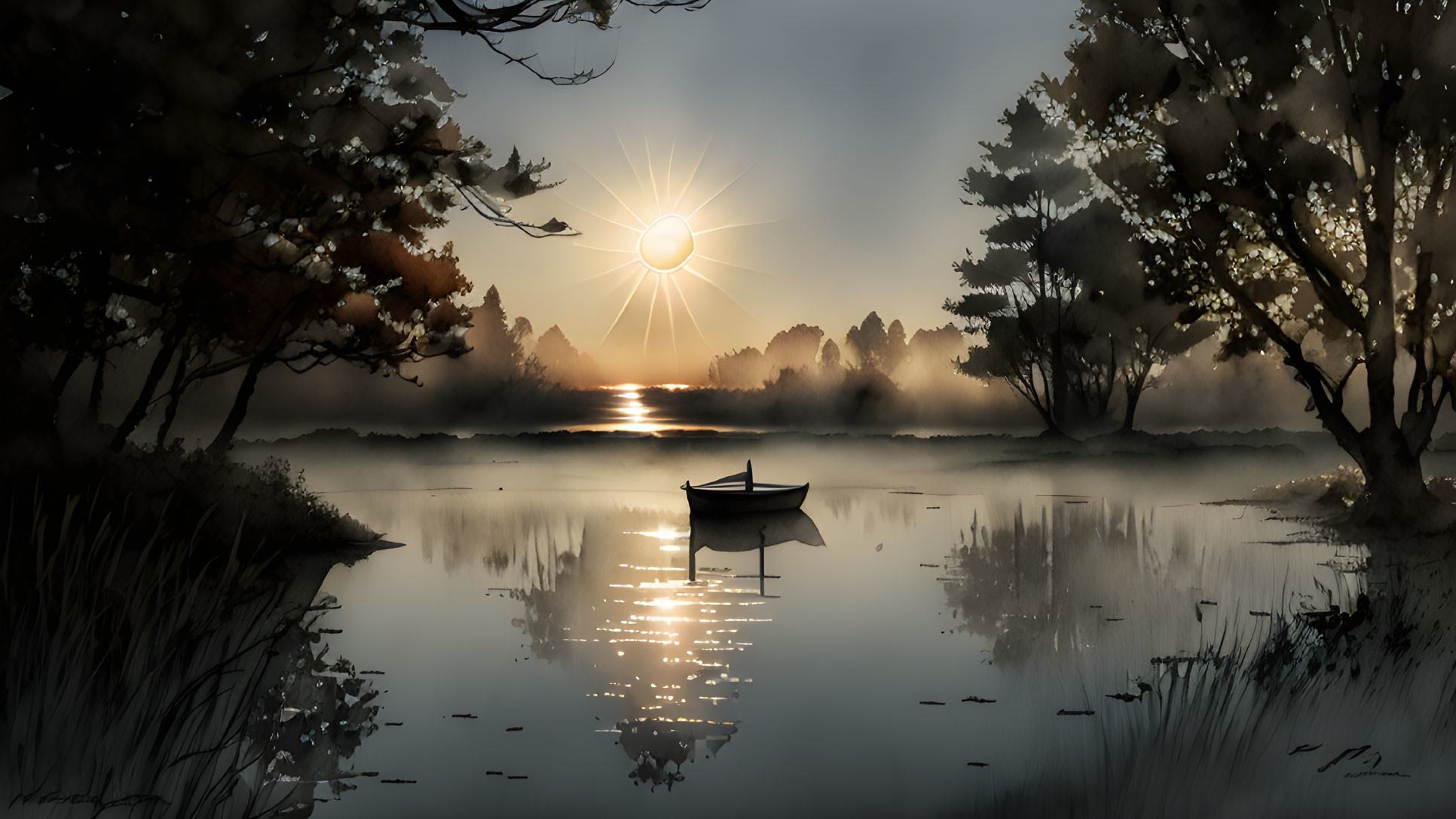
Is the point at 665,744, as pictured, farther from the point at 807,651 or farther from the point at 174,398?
the point at 174,398

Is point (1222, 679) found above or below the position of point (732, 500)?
below

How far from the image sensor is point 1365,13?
57.9ft

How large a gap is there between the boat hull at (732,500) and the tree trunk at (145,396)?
1153 cm

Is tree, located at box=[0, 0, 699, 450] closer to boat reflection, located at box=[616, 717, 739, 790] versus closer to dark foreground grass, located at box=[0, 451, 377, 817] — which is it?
dark foreground grass, located at box=[0, 451, 377, 817]

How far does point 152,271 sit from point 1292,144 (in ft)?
66.1

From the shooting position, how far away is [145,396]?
751 inches

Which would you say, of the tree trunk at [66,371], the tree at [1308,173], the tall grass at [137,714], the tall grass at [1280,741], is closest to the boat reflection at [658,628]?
the tall grass at [137,714]

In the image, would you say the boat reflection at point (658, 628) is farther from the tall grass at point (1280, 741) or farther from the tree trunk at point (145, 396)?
the tree trunk at point (145, 396)

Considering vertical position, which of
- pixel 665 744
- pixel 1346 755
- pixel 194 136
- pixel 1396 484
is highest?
pixel 194 136

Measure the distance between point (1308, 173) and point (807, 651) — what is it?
1209cm

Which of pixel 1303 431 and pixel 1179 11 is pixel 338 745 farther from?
pixel 1303 431

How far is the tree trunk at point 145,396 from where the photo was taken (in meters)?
16.8

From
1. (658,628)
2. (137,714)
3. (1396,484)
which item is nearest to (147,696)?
(137,714)

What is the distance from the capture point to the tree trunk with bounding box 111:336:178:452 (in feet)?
55.1
